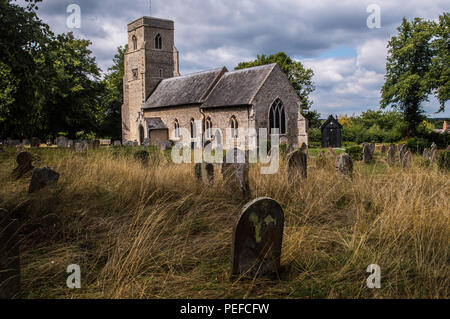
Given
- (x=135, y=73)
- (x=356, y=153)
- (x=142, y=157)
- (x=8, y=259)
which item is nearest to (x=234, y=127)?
(x=356, y=153)

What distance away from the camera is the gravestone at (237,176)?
5973mm

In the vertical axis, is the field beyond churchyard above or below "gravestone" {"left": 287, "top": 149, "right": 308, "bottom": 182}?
below

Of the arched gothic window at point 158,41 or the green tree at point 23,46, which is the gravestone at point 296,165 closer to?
the green tree at point 23,46

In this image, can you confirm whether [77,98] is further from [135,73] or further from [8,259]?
[8,259]

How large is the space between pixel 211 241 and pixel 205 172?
268cm

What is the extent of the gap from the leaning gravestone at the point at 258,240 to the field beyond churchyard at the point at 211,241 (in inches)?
5.4

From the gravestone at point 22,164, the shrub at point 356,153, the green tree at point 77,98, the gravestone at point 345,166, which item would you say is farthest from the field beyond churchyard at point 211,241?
the green tree at point 77,98

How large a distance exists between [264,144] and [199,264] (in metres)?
16.9

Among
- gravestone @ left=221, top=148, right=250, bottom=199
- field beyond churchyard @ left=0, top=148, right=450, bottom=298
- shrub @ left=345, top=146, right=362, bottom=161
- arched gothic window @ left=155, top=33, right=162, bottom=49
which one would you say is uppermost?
arched gothic window @ left=155, top=33, right=162, bottom=49

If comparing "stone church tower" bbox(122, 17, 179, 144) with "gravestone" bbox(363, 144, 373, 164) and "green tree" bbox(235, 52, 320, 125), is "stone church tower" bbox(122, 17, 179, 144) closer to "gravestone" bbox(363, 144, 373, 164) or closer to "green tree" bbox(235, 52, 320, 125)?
"green tree" bbox(235, 52, 320, 125)

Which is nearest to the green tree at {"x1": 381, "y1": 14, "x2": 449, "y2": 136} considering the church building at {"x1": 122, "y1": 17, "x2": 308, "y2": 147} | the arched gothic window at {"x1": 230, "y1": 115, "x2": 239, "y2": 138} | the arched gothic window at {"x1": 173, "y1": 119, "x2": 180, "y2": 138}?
the church building at {"x1": 122, "y1": 17, "x2": 308, "y2": 147}

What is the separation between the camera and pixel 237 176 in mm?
6074

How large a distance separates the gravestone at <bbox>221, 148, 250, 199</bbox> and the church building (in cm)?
1814

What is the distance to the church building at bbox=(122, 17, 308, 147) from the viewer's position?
25.1m
